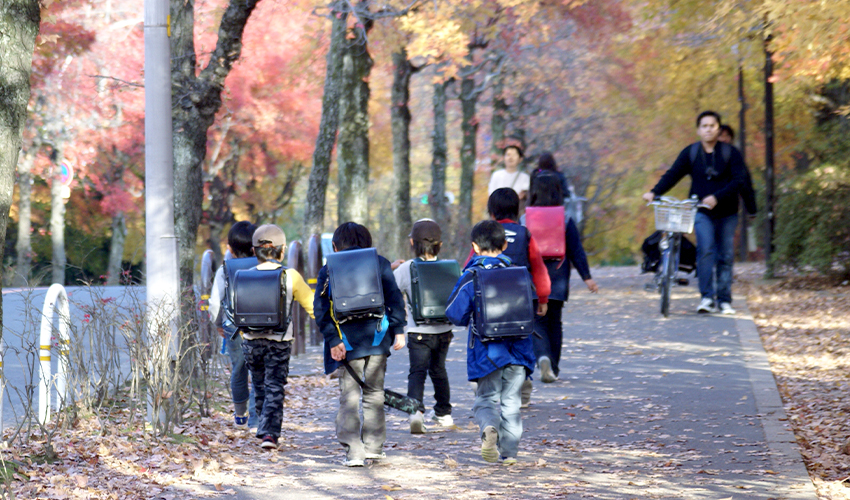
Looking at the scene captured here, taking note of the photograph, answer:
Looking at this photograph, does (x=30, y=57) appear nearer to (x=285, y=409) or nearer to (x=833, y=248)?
(x=285, y=409)

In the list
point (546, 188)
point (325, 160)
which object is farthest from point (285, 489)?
point (325, 160)

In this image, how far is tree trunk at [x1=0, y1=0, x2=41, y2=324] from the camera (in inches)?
209

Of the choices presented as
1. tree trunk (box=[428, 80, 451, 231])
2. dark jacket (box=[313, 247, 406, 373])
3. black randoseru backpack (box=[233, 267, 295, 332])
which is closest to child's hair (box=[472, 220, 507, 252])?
dark jacket (box=[313, 247, 406, 373])

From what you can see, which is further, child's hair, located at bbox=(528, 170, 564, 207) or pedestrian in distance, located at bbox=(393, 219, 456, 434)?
child's hair, located at bbox=(528, 170, 564, 207)

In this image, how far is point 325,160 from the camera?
48.4 ft

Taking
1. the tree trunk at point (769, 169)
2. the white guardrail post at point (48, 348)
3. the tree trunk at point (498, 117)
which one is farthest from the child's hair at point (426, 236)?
the tree trunk at point (498, 117)

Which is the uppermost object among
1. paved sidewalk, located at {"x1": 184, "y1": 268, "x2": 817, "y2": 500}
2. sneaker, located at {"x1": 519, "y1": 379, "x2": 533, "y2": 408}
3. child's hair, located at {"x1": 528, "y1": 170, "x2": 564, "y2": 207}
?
child's hair, located at {"x1": 528, "y1": 170, "x2": 564, "y2": 207}

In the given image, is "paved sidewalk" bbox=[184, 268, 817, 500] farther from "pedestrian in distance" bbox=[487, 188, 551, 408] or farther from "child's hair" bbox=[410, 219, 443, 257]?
"child's hair" bbox=[410, 219, 443, 257]

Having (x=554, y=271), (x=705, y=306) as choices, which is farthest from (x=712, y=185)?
(x=554, y=271)

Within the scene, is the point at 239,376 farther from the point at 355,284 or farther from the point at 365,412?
the point at 355,284

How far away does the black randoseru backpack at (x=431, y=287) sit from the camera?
6699 mm

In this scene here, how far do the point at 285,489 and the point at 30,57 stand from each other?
2.76 meters

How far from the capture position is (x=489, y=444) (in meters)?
5.90

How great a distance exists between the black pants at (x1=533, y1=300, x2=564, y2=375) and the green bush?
7708 mm
